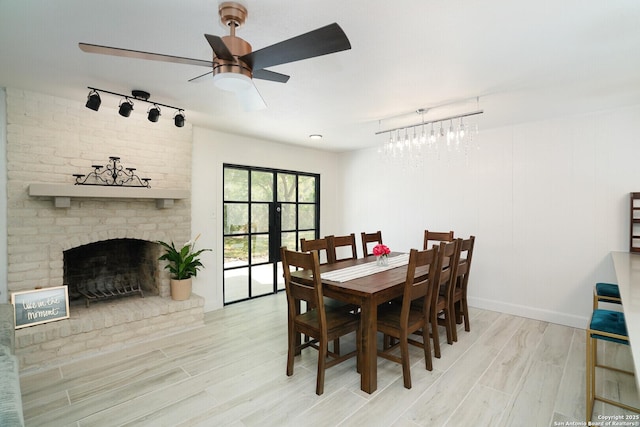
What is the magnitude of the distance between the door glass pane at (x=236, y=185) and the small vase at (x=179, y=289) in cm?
128

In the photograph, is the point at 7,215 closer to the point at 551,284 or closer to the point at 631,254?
the point at 551,284

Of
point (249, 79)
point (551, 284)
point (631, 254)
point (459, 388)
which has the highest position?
point (249, 79)

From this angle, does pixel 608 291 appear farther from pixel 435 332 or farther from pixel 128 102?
pixel 128 102

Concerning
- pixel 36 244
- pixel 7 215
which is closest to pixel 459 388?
pixel 36 244

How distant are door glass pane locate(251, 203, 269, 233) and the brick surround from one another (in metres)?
1.19

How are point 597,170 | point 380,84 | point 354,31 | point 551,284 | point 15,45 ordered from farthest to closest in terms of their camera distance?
1. point 551,284
2. point 597,170
3. point 380,84
4. point 15,45
5. point 354,31

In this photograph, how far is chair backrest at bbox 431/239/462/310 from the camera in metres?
2.57

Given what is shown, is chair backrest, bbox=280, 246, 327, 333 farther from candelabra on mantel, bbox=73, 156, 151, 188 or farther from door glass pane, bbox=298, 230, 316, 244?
door glass pane, bbox=298, 230, 316, 244

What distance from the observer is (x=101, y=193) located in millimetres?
2980

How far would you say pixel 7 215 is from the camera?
106 inches

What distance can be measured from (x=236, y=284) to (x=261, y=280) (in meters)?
0.42

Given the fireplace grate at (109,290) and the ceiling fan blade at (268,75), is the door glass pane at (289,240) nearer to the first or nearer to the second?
the fireplace grate at (109,290)

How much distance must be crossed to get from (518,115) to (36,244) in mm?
5011

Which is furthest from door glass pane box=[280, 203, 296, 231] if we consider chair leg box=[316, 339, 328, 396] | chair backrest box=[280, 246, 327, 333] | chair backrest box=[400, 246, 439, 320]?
chair leg box=[316, 339, 328, 396]
